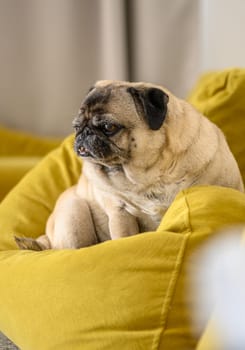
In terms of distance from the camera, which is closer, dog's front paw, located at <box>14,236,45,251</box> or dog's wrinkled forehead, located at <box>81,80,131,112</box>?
dog's wrinkled forehead, located at <box>81,80,131,112</box>

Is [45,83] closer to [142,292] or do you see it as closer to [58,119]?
[58,119]

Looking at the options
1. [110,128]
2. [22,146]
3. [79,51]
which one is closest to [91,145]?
[110,128]

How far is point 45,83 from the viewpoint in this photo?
89.7 inches

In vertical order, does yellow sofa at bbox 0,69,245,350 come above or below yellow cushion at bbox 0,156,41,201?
above

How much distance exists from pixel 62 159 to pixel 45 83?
74cm

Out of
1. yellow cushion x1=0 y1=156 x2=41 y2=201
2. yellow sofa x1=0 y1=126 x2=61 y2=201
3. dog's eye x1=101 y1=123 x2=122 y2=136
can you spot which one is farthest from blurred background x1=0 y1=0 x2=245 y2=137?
dog's eye x1=101 y1=123 x2=122 y2=136

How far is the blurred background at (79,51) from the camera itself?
2.17 m

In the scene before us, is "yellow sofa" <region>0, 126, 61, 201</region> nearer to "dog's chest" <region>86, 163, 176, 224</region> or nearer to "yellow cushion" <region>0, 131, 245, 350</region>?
"dog's chest" <region>86, 163, 176, 224</region>

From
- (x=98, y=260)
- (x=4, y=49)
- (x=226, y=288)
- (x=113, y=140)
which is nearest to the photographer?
(x=226, y=288)

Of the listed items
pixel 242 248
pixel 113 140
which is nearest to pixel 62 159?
pixel 113 140

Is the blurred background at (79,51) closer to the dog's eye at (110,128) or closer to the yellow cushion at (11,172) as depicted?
the yellow cushion at (11,172)

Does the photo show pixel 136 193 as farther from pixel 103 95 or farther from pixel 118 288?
pixel 118 288

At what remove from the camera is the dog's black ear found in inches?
41.7

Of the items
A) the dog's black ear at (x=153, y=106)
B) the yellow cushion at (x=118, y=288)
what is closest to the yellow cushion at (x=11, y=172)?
the yellow cushion at (x=118, y=288)
